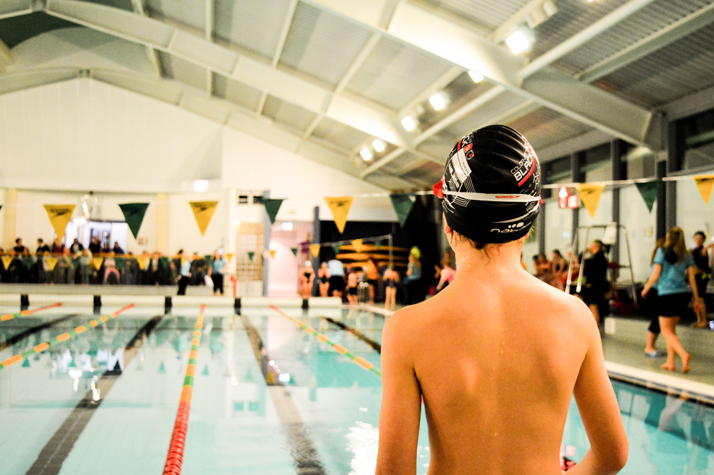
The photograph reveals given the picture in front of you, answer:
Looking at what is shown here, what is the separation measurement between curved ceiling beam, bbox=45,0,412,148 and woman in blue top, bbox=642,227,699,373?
9.15m

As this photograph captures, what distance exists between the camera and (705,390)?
5.11m

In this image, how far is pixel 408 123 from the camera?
1379cm

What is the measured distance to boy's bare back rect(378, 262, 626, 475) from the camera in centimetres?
83

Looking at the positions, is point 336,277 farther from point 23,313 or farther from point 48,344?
point 48,344

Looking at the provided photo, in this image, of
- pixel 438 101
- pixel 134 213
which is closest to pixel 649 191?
pixel 438 101

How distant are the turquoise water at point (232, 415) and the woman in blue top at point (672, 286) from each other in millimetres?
958

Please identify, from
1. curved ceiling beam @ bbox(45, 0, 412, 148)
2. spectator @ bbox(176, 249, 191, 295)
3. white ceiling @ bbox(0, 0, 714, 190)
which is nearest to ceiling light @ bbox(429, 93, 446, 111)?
white ceiling @ bbox(0, 0, 714, 190)

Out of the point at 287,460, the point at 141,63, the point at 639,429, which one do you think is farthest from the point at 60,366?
the point at 141,63

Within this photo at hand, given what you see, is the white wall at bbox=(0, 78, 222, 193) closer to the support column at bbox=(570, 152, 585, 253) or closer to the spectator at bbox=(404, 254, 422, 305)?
the spectator at bbox=(404, 254, 422, 305)

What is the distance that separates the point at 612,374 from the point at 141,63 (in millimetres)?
16752

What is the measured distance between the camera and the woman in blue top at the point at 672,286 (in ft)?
19.4

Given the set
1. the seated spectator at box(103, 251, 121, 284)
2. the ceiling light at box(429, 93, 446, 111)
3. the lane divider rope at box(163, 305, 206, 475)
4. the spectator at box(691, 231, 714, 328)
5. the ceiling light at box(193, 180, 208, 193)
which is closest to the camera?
the lane divider rope at box(163, 305, 206, 475)

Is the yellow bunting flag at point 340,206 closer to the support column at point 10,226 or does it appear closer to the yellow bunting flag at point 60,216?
the yellow bunting flag at point 60,216

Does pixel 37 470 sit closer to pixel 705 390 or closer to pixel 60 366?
pixel 60 366
